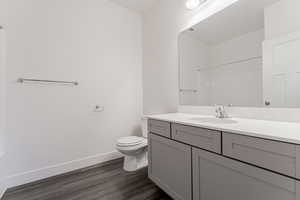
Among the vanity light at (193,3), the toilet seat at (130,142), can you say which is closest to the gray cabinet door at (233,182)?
the toilet seat at (130,142)

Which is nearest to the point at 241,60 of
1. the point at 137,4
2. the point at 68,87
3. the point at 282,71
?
the point at 282,71

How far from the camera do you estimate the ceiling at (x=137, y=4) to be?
2.33 m

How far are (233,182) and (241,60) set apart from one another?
106 cm

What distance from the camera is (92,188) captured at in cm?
158

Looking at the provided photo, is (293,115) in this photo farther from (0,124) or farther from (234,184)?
(0,124)

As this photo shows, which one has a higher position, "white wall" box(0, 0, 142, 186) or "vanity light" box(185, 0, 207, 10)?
"vanity light" box(185, 0, 207, 10)

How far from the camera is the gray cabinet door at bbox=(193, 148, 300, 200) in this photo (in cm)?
67

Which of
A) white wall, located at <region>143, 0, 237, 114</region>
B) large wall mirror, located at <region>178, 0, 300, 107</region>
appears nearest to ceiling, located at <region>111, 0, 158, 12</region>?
white wall, located at <region>143, 0, 237, 114</region>

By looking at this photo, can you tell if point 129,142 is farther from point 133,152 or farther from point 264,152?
point 264,152

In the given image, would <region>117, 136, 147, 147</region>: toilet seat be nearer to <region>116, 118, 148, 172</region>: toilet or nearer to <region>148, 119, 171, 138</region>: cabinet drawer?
<region>116, 118, 148, 172</region>: toilet

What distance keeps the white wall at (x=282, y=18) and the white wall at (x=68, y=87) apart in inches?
74.9

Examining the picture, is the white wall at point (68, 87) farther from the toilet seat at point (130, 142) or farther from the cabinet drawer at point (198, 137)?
the cabinet drawer at point (198, 137)

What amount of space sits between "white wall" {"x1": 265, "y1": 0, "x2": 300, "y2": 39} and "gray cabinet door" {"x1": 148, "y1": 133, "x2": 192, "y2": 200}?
113cm

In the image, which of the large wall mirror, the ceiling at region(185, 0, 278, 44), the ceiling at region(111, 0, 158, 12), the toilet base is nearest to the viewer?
the large wall mirror
